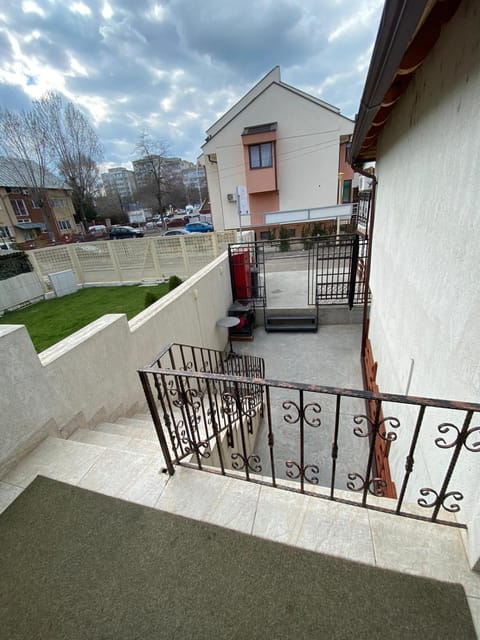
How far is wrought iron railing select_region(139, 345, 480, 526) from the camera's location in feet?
4.07

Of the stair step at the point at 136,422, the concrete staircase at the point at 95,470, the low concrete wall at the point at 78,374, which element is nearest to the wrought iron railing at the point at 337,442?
the concrete staircase at the point at 95,470

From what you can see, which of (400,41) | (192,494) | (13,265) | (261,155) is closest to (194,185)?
(261,155)

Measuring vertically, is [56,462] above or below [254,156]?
below

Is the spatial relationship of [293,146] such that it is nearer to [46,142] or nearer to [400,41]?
[46,142]

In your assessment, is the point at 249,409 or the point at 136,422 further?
the point at 136,422

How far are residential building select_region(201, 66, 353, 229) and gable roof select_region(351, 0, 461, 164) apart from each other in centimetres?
1196

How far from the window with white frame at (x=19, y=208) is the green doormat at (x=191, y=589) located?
32545 mm

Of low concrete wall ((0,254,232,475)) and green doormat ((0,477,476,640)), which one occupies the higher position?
low concrete wall ((0,254,232,475))

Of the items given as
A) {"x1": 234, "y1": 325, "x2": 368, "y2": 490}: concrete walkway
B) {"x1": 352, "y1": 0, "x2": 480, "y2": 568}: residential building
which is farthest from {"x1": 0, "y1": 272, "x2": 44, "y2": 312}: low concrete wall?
{"x1": 352, "y1": 0, "x2": 480, "y2": 568}: residential building

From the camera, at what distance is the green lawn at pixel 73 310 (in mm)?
5886

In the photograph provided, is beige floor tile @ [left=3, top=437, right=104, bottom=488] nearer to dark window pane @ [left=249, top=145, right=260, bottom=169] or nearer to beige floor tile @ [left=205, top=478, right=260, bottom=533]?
beige floor tile @ [left=205, top=478, right=260, bottom=533]

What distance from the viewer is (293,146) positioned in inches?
534

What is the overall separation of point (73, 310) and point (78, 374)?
6066 millimetres

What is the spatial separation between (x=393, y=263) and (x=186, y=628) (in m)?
3.20
